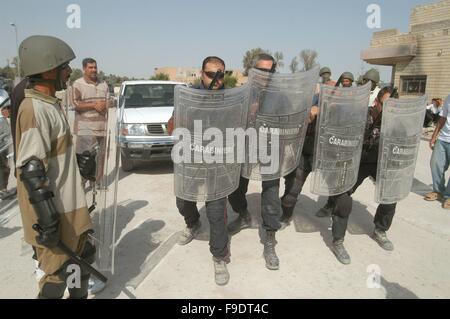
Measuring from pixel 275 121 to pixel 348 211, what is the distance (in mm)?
1195

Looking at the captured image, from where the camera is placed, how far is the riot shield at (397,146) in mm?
3062

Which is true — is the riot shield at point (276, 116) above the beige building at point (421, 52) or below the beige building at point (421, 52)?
below

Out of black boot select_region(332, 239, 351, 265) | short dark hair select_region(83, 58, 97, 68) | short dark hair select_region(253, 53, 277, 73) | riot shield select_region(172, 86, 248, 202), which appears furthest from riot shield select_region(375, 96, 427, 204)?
short dark hair select_region(83, 58, 97, 68)

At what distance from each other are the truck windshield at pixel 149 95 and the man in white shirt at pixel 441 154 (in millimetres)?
4861

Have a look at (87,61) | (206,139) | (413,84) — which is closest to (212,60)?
(206,139)

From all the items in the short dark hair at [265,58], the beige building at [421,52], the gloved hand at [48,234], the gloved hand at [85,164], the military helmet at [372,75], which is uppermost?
the beige building at [421,52]

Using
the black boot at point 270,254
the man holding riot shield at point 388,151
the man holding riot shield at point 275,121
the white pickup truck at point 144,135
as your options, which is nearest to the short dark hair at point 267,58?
the man holding riot shield at point 275,121

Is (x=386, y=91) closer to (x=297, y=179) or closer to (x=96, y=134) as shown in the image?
(x=297, y=179)

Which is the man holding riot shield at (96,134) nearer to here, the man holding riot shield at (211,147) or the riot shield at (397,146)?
the man holding riot shield at (211,147)

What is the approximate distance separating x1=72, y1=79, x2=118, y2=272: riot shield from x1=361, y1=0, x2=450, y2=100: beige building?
16.3 meters

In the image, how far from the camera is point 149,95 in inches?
284

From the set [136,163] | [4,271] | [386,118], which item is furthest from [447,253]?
[136,163]

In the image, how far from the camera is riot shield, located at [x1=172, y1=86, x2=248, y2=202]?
98.4 inches

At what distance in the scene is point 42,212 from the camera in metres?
1.72
